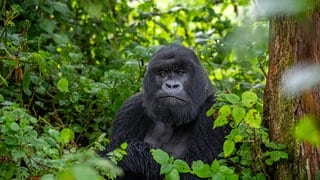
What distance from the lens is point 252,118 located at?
7.82 ft

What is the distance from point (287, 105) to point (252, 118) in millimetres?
196

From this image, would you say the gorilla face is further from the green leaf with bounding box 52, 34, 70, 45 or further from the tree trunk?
the green leaf with bounding box 52, 34, 70, 45

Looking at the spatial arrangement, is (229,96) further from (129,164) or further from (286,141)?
(129,164)

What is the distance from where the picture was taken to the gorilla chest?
3.50 meters

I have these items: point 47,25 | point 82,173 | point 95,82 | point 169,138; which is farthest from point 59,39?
point 82,173

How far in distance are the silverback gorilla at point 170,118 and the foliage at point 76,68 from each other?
9.3 inches

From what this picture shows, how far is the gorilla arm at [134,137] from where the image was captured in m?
3.31

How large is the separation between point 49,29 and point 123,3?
1283mm

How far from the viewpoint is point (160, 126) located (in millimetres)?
3637

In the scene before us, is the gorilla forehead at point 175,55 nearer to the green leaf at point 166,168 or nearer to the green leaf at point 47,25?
the green leaf at point 47,25

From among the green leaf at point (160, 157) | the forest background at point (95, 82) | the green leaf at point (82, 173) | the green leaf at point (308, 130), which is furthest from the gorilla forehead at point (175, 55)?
the green leaf at point (308, 130)

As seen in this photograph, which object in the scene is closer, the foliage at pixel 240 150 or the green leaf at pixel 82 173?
the green leaf at pixel 82 173

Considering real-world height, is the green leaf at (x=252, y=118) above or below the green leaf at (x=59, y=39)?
below

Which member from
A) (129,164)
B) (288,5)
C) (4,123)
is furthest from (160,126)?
(288,5)
